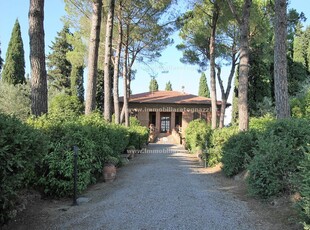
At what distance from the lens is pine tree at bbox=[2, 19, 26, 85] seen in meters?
25.9

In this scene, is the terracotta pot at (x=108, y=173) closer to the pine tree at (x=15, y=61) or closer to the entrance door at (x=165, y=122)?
the pine tree at (x=15, y=61)

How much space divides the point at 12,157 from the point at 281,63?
657cm

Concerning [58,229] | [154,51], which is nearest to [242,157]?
[58,229]

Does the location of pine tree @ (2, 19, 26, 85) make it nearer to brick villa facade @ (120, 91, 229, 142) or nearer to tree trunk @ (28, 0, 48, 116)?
brick villa facade @ (120, 91, 229, 142)

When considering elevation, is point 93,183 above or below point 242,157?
below

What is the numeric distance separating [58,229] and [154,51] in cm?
1916

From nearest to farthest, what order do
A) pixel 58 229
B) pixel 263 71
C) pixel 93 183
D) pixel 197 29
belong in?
pixel 58 229
pixel 93 183
pixel 197 29
pixel 263 71

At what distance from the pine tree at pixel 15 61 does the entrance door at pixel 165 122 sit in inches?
547

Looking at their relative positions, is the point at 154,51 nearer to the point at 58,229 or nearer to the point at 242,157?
the point at 242,157

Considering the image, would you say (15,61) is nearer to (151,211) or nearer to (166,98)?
(166,98)

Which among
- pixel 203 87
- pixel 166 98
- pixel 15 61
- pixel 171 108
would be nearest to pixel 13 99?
pixel 15 61

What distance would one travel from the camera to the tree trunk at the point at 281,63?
7.63m

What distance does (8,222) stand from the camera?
3.51 metres

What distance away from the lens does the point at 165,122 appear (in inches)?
1324
